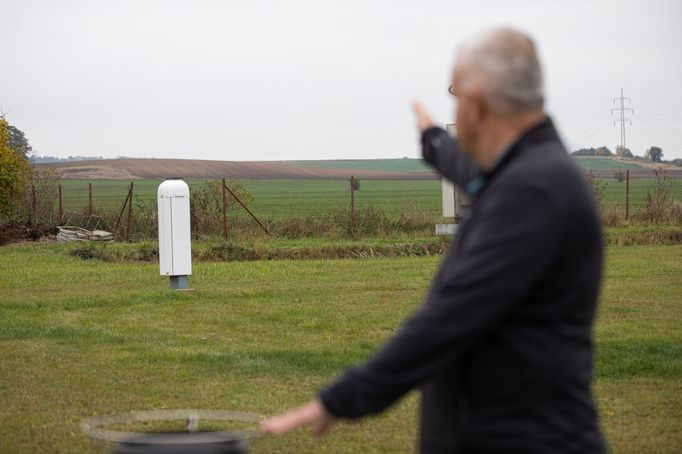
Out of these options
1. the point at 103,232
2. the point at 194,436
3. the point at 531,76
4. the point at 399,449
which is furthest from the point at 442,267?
the point at 103,232

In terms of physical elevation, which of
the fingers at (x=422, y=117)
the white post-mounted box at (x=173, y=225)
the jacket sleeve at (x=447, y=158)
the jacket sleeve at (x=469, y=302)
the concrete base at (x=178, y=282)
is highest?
the fingers at (x=422, y=117)

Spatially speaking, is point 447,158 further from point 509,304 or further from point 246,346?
point 246,346

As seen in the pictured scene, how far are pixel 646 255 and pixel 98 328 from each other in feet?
40.3

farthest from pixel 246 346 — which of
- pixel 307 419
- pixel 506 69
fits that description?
pixel 506 69

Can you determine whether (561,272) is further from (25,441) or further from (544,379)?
(25,441)

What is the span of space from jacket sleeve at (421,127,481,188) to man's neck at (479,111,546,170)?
0.58m

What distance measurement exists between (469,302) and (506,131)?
45 cm

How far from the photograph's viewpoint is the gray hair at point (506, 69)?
100 inches

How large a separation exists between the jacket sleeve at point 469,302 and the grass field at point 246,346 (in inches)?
173

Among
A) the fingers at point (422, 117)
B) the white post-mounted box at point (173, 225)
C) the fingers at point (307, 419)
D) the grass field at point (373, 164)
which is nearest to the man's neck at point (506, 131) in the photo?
the fingers at point (307, 419)

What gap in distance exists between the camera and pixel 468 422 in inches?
103

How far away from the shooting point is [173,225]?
48.2ft

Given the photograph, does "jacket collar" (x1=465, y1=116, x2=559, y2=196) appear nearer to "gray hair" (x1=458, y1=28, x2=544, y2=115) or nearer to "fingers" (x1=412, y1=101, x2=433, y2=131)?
"gray hair" (x1=458, y1=28, x2=544, y2=115)

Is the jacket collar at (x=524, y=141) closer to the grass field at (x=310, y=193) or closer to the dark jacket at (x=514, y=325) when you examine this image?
the dark jacket at (x=514, y=325)
